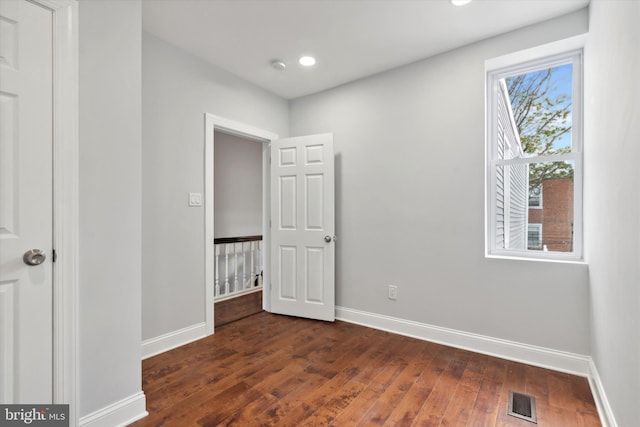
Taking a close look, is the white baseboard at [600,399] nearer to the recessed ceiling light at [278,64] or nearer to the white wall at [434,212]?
the white wall at [434,212]

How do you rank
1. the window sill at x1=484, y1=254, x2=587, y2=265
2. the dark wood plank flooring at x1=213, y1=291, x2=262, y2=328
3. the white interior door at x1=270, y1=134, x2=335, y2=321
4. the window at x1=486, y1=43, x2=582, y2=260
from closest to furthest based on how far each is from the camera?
1. the window sill at x1=484, y1=254, x2=587, y2=265
2. the window at x1=486, y1=43, x2=582, y2=260
3. the white interior door at x1=270, y1=134, x2=335, y2=321
4. the dark wood plank flooring at x1=213, y1=291, x2=262, y2=328

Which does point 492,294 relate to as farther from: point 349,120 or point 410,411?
point 349,120

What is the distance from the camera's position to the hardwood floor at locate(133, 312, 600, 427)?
1740 mm

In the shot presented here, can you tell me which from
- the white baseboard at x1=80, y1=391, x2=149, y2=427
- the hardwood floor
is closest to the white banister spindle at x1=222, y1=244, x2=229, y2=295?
the hardwood floor

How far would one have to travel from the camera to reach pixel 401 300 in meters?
3.02

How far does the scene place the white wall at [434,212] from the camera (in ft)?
7.69

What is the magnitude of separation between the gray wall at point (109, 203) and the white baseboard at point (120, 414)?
1.2 inches

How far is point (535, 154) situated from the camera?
255cm

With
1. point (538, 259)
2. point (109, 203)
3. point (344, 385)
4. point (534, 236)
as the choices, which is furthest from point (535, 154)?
point (109, 203)

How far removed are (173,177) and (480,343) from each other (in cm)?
294

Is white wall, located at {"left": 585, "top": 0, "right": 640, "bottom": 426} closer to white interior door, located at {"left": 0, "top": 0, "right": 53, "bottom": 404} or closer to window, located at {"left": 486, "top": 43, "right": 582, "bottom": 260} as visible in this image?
window, located at {"left": 486, "top": 43, "right": 582, "bottom": 260}

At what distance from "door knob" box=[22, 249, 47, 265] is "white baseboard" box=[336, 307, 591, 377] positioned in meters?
2.63

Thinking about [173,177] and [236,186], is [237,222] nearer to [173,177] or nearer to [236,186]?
[236,186]

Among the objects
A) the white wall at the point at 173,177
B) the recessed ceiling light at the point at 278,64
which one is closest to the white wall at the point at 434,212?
the recessed ceiling light at the point at 278,64
